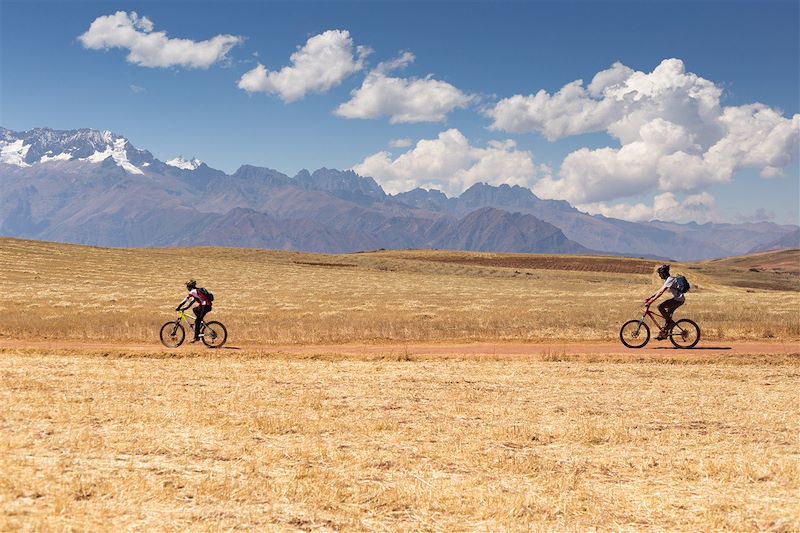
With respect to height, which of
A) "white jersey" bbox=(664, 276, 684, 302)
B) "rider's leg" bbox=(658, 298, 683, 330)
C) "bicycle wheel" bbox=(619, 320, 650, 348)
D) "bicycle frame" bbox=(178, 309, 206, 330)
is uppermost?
"white jersey" bbox=(664, 276, 684, 302)

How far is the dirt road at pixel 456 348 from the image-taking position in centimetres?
2333

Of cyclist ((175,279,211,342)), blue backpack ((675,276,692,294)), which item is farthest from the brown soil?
blue backpack ((675,276,692,294))

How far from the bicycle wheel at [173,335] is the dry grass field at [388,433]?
1.59ft

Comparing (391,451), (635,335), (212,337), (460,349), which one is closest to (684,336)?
(635,335)

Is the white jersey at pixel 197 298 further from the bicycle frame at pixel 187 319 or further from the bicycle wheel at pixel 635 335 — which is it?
the bicycle wheel at pixel 635 335

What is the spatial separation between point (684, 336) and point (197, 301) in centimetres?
1878

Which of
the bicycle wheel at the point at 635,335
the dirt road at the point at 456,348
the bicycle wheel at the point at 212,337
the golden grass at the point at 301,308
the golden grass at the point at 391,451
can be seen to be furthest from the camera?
the golden grass at the point at 301,308

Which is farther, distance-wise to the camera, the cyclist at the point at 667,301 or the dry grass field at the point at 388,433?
the cyclist at the point at 667,301

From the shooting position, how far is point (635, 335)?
2495 cm

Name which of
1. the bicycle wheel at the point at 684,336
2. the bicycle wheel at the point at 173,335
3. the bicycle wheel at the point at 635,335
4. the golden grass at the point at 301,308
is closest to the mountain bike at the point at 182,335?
the bicycle wheel at the point at 173,335

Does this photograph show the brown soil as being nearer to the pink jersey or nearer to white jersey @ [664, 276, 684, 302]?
the pink jersey

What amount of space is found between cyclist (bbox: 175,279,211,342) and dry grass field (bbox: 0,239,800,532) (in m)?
1.34

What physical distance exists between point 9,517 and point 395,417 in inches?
302

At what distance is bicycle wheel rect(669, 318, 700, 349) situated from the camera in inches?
978
